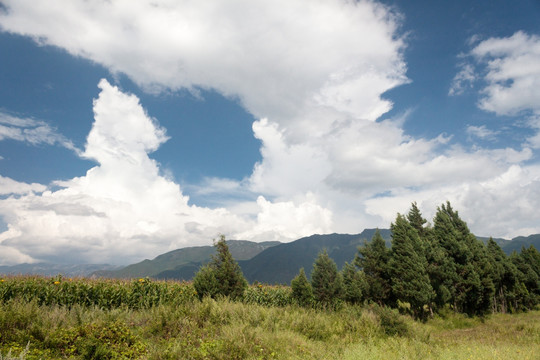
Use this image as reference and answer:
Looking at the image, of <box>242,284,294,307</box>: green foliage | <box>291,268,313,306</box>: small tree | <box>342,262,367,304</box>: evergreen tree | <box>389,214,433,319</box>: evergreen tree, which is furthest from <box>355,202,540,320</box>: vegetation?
<box>242,284,294,307</box>: green foliage

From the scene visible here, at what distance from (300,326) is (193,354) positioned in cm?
578

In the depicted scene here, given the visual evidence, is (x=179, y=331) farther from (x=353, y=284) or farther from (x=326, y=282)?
(x=353, y=284)

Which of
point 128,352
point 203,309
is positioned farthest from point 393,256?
point 128,352

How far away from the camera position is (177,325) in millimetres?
10695

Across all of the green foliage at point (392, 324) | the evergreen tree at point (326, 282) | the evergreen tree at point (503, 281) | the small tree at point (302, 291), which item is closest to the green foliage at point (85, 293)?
the small tree at point (302, 291)

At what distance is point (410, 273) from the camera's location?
22.7 meters

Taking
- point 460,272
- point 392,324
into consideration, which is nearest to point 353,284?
point 392,324

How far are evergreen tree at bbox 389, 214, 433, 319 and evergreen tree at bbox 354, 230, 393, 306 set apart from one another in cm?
73

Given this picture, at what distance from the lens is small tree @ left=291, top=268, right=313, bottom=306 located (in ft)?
63.1

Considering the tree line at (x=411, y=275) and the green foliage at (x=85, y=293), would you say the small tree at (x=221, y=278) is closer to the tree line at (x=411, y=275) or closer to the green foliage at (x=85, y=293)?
the tree line at (x=411, y=275)

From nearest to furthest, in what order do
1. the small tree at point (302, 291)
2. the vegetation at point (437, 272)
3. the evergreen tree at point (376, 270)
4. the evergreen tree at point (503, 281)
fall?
the small tree at point (302, 291) → the vegetation at point (437, 272) → the evergreen tree at point (376, 270) → the evergreen tree at point (503, 281)

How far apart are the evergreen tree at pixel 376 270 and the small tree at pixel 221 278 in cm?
1236

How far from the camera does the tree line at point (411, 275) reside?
58.9 feet

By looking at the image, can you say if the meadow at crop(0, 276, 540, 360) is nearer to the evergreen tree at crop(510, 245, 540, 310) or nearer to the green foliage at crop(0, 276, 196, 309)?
the green foliage at crop(0, 276, 196, 309)
